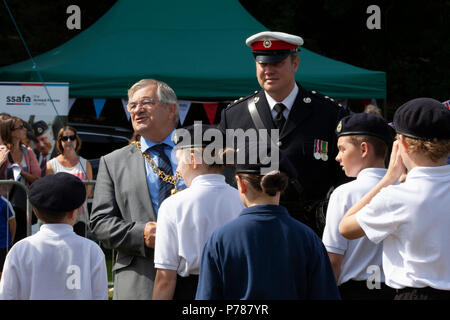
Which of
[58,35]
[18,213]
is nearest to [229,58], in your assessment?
[18,213]

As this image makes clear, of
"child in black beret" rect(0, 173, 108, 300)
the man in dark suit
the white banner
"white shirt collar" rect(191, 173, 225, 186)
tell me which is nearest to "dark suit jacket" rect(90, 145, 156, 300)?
the man in dark suit

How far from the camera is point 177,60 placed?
898 cm

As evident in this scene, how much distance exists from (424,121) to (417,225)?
0.41 metres

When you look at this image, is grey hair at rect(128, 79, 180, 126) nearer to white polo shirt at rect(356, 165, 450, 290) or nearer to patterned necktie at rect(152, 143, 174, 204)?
patterned necktie at rect(152, 143, 174, 204)

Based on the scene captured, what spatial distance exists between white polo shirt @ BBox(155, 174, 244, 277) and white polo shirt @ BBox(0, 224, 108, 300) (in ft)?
1.03

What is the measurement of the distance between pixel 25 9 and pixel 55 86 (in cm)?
1071

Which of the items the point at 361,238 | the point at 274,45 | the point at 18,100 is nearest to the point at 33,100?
the point at 18,100

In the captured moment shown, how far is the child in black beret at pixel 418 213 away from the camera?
8.50 ft

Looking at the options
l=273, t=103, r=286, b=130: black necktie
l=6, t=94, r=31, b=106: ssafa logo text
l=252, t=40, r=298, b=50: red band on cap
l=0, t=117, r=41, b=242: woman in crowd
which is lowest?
l=0, t=117, r=41, b=242: woman in crowd

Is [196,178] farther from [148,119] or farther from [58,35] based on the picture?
[58,35]

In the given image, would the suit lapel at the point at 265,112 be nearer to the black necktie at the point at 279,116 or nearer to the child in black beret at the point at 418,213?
the black necktie at the point at 279,116

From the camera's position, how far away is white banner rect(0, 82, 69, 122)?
22.8 feet

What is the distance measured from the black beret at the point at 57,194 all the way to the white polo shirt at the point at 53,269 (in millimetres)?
93

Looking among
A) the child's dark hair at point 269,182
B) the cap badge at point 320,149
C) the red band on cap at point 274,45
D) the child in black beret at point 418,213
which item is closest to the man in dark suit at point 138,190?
the red band on cap at point 274,45
